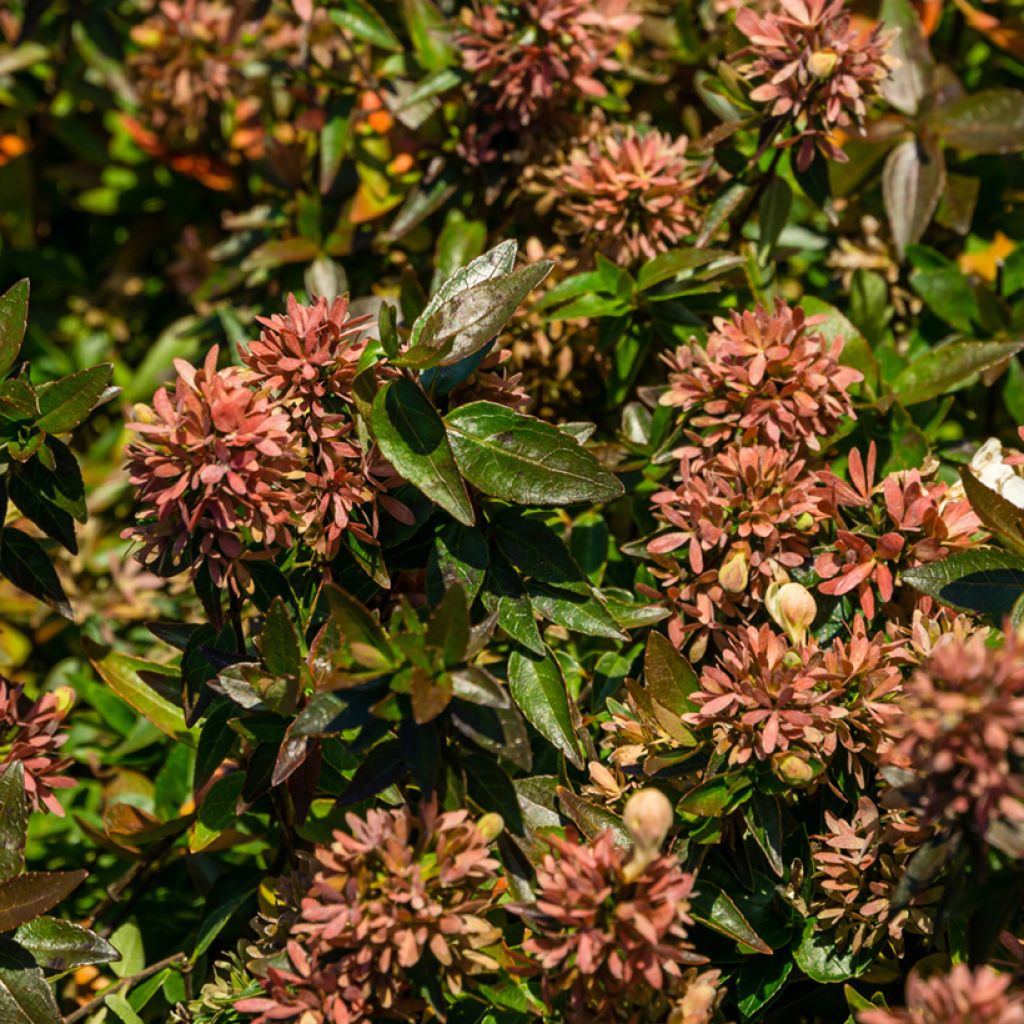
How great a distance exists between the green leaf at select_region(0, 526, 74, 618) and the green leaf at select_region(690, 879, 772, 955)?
0.68m

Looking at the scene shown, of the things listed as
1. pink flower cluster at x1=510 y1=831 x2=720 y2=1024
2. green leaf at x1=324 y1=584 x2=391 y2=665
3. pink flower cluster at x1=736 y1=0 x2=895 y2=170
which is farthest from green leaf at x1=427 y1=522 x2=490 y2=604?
pink flower cluster at x1=736 y1=0 x2=895 y2=170

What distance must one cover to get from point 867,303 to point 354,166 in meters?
0.81

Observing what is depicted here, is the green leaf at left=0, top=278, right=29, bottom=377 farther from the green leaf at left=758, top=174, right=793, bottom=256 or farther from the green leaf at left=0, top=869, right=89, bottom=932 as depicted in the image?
the green leaf at left=758, top=174, right=793, bottom=256

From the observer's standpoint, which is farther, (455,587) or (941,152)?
(941,152)

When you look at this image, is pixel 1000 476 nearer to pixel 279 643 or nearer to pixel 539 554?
pixel 539 554

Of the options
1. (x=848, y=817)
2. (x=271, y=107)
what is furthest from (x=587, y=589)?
(x=271, y=107)

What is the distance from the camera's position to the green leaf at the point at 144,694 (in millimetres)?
1434

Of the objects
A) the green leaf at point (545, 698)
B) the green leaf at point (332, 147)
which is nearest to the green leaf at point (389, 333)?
the green leaf at point (545, 698)

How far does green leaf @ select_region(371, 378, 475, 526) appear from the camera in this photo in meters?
1.09

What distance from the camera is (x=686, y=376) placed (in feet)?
4.33

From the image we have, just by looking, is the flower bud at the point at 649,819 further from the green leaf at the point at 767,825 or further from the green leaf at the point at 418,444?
the green leaf at the point at 418,444

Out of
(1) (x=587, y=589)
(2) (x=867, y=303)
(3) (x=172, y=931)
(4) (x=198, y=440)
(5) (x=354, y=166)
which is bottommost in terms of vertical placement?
(3) (x=172, y=931)

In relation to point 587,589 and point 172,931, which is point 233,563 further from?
point 172,931

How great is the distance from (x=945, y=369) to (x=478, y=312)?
0.68 metres
